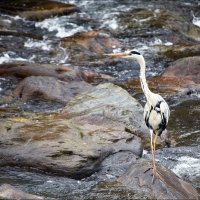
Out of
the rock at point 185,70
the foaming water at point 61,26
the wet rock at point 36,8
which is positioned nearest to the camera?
the rock at point 185,70

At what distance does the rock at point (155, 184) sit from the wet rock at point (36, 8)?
10167 millimetres

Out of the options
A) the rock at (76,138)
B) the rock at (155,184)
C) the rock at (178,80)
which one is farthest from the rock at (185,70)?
the rock at (155,184)

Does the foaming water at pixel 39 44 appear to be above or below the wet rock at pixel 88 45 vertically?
below

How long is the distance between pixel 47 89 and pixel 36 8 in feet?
21.9

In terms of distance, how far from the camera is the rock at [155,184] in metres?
6.32

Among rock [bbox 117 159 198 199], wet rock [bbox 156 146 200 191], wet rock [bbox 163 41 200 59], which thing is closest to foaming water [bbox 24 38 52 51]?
wet rock [bbox 163 41 200 59]

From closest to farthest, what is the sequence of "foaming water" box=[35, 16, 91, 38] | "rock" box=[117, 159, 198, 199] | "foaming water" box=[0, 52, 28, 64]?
1. "rock" box=[117, 159, 198, 199]
2. "foaming water" box=[0, 52, 28, 64]
3. "foaming water" box=[35, 16, 91, 38]

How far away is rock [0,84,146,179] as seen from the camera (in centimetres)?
724

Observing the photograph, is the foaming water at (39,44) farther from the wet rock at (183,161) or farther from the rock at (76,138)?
the wet rock at (183,161)

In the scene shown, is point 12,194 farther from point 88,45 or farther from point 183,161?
point 88,45

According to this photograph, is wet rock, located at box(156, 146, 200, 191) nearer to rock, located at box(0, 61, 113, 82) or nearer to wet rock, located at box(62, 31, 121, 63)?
rock, located at box(0, 61, 113, 82)

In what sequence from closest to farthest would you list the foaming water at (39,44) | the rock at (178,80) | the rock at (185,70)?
the rock at (178,80) < the rock at (185,70) < the foaming water at (39,44)

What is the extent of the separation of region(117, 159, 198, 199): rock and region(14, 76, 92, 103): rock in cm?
389

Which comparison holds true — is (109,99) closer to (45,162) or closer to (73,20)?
(45,162)
